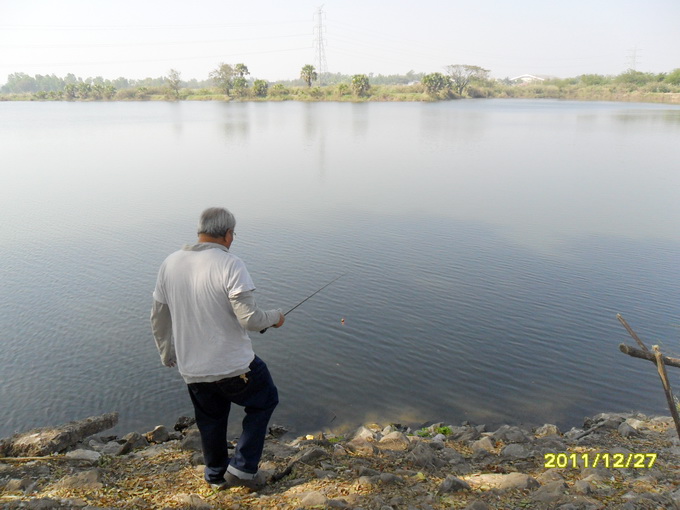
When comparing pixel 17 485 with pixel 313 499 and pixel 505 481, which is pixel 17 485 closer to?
pixel 313 499

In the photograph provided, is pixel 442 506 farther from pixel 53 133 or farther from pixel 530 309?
pixel 53 133

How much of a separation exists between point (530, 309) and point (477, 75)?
123 metres

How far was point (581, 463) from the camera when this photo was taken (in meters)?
5.09

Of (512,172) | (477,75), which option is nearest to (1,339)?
(512,172)

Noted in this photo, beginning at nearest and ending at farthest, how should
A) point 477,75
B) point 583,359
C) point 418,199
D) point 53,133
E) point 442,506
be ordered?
point 442,506 < point 583,359 < point 418,199 < point 53,133 < point 477,75

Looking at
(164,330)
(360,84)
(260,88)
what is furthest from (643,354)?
(260,88)

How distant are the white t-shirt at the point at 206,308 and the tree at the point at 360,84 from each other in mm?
94094

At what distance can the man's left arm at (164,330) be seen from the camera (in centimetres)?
378

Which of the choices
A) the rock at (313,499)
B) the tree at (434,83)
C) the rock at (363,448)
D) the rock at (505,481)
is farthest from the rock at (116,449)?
the tree at (434,83)

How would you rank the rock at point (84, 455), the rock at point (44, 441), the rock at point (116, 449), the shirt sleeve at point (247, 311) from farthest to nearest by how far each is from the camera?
the rock at point (116, 449)
the rock at point (44, 441)
the rock at point (84, 455)
the shirt sleeve at point (247, 311)

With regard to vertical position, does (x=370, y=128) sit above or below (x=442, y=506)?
above

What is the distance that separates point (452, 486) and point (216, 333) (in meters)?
2.27

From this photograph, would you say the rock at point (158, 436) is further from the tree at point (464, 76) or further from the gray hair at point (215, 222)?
the tree at point (464, 76)

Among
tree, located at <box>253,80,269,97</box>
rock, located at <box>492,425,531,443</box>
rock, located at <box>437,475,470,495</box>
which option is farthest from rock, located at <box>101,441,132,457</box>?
tree, located at <box>253,80,269,97</box>
